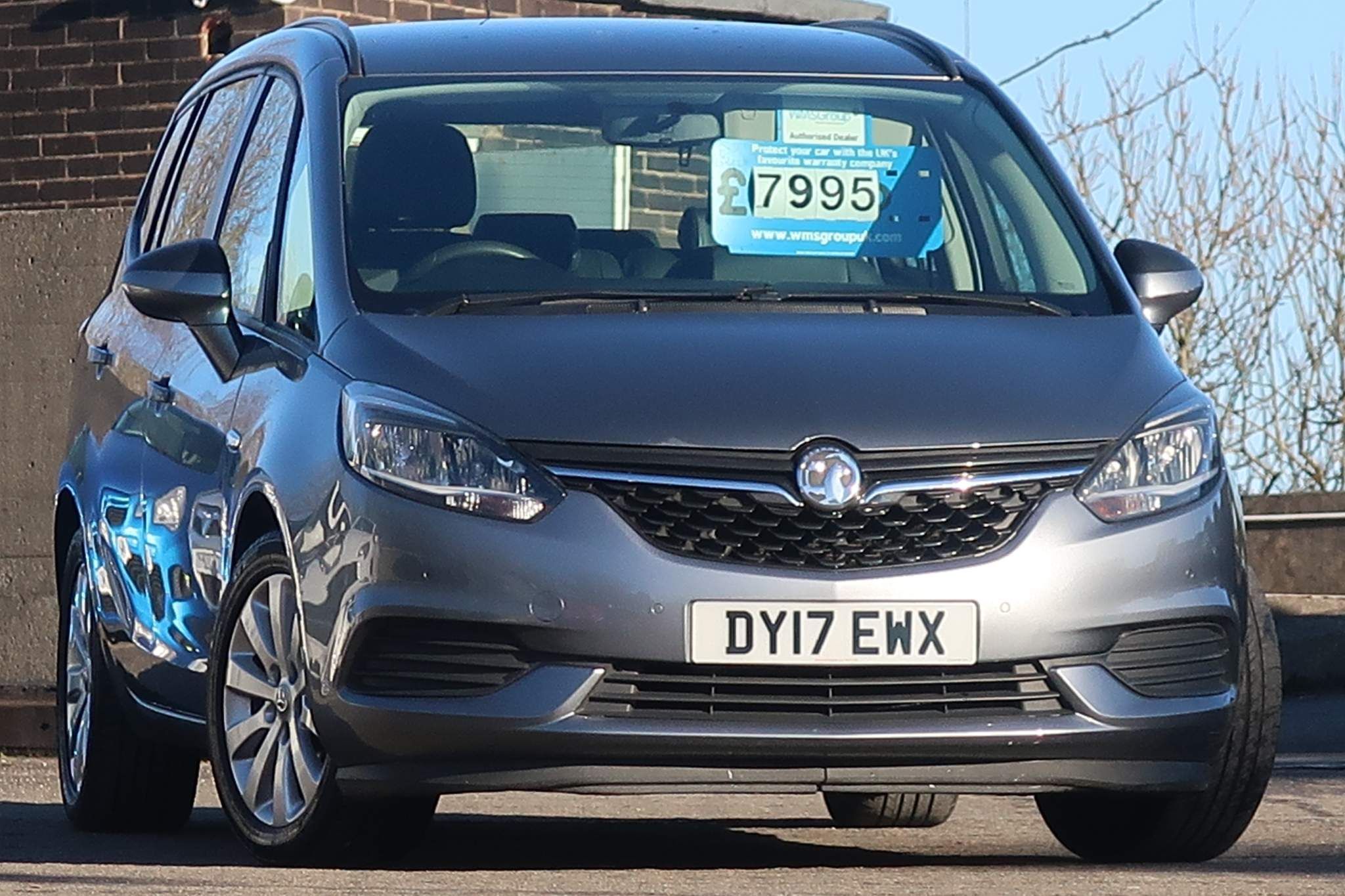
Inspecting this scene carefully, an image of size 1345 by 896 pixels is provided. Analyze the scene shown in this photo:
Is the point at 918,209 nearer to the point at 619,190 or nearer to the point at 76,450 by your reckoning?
the point at 619,190

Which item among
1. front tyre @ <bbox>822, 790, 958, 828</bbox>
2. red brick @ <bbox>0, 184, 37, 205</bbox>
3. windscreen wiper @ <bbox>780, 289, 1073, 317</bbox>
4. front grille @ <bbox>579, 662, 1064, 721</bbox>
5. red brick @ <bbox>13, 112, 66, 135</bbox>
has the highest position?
windscreen wiper @ <bbox>780, 289, 1073, 317</bbox>

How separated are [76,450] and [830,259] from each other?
2487 millimetres

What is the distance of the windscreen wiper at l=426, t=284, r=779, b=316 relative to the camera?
6.26 m

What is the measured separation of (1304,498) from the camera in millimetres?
17078

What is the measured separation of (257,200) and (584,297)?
1.14 m

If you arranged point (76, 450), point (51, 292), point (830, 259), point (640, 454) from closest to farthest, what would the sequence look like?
point (640, 454) → point (830, 259) → point (76, 450) → point (51, 292)

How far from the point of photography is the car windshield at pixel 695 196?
6473mm

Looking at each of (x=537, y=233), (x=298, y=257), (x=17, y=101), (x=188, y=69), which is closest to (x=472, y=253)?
(x=537, y=233)

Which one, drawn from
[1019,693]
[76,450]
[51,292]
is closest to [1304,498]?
[51,292]

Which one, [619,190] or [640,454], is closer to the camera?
[640,454]

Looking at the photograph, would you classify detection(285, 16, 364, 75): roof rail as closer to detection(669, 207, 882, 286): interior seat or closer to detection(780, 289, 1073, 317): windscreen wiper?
detection(669, 207, 882, 286): interior seat

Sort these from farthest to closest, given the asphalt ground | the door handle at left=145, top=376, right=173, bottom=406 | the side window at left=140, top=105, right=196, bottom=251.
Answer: the side window at left=140, top=105, right=196, bottom=251
the door handle at left=145, top=376, right=173, bottom=406
the asphalt ground

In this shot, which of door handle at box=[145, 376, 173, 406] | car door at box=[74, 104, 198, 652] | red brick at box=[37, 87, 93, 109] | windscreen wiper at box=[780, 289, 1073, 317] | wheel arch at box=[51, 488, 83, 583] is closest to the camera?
windscreen wiper at box=[780, 289, 1073, 317]

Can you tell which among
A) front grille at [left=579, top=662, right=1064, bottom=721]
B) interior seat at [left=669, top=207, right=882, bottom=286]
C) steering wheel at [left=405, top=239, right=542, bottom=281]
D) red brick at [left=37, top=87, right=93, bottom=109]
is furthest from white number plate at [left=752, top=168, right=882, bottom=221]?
red brick at [left=37, top=87, right=93, bottom=109]
